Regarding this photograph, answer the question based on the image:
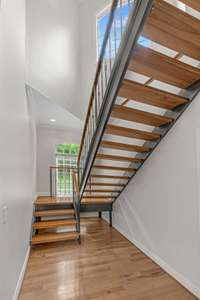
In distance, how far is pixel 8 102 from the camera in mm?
1688

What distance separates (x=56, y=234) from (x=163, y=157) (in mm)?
2419

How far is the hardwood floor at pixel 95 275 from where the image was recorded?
80.3 inches

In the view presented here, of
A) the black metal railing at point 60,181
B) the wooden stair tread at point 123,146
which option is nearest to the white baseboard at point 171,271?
the wooden stair tread at point 123,146

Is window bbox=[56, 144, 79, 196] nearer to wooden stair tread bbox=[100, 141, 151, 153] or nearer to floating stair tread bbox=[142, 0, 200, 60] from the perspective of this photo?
wooden stair tread bbox=[100, 141, 151, 153]

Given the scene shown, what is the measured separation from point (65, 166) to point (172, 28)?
5.48 m

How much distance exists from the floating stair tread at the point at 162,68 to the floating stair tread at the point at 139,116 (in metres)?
0.22

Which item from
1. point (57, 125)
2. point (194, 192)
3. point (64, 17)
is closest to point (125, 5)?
point (64, 17)

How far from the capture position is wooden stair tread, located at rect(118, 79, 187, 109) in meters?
2.03

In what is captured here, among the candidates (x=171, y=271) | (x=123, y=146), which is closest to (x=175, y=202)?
(x=171, y=271)

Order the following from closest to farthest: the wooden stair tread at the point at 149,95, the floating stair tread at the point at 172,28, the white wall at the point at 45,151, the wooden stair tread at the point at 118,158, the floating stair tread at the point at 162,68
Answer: the floating stair tread at the point at 172,28
the floating stair tread at the point at 162,68
the wooden stair tread at the point at 149,95
the wooden stair tread at the point at 118,158
the white wall at the point at 45,151

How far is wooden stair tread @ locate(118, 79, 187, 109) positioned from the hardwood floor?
2.11m

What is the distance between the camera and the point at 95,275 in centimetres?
242

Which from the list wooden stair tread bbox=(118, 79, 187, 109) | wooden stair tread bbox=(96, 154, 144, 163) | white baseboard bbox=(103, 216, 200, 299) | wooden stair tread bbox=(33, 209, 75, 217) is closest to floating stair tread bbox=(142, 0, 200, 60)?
wooden stair tread bbox=(118, 79, 187, 109)

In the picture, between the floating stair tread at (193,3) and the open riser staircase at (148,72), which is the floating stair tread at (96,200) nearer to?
the open riser staircase at (148,72)
